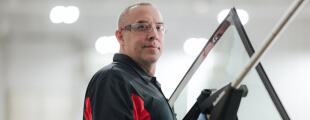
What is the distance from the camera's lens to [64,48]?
2412 millimetres

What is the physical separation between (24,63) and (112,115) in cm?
188

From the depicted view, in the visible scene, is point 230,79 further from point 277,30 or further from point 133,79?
point 277,30

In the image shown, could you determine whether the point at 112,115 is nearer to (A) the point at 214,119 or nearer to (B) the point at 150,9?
(A) the point at 214,119

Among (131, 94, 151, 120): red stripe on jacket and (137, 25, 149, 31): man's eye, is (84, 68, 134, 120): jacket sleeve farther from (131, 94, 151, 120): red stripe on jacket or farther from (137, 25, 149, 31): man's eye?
(137, 25, 149, 31): man's eye

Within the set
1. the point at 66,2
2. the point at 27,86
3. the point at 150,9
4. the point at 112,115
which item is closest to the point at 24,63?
the point at 27,86

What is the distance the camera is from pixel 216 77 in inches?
44.8

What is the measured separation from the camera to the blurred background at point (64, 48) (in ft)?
7.88

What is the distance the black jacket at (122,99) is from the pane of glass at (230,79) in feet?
0.84

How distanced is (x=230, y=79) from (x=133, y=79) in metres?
0.33

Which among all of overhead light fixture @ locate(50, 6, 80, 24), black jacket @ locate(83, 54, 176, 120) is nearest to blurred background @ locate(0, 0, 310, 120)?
overhead light fixture @ locate(50, 6, 80, 24)

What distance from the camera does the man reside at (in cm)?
80

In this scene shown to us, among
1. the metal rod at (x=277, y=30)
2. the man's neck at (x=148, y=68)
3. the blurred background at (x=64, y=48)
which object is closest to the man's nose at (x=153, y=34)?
the man's neck at (x=148, y=68)

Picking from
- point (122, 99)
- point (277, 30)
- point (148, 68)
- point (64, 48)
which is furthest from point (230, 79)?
point (64, 48)

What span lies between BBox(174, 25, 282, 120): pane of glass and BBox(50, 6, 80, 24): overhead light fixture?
4.84 ft
